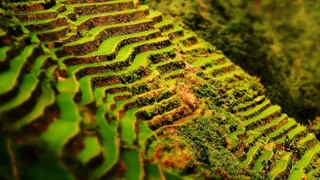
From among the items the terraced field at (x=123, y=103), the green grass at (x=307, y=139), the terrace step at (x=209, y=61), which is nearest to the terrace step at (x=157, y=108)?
the terraced field at (x=123, y=103)

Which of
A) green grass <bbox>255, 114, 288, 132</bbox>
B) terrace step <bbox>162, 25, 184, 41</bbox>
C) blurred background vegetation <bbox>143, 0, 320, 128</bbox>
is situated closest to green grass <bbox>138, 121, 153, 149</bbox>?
green grass <bbox>255, 114, 288, 132</bbox>

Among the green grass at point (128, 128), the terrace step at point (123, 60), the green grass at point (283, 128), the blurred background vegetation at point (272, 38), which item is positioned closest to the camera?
the green grass at point (128, 128)

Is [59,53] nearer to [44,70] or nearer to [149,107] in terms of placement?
[44,70]

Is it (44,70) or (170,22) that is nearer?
(44,70)

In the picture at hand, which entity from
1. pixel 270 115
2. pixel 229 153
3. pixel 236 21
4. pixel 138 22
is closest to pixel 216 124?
pixel 229 153

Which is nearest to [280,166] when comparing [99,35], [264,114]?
[264,114]

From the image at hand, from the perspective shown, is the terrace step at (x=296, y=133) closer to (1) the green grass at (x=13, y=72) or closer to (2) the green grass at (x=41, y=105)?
(2) the green grass at (x=41, y=105)

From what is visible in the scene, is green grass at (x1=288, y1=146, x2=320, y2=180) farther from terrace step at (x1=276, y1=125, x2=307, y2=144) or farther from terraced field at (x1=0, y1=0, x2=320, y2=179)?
terrace step at (x1=276, y1=125, x2=307, y2=144)
